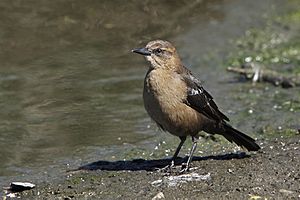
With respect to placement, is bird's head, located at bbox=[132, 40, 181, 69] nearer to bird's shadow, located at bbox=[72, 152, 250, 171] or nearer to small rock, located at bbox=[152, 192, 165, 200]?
bird's shadow, located at bbox=[72, 152, 250, 171]

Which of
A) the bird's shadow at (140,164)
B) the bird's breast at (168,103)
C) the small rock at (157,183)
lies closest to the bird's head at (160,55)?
the bird's breast at (168,103)

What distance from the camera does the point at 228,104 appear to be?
1121 cm

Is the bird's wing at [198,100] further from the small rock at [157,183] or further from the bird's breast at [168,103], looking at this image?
the small rock at [157,183]

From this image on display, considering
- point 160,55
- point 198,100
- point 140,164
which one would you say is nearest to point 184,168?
point 140,164

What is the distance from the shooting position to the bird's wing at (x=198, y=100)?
8320 millimetres

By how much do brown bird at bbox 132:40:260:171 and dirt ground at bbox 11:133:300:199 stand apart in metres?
0.24

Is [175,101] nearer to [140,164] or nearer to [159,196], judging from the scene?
[140,164]

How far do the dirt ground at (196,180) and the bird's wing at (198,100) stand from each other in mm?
466

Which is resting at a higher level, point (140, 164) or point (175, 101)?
point (175, 101)

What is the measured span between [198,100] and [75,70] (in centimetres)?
442

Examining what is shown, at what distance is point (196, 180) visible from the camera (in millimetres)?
7945

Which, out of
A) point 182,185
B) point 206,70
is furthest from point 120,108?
point 182,185

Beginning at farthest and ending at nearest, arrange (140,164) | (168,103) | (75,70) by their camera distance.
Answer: (75,70), (140,164), (168,103)

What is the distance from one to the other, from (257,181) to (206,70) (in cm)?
525
